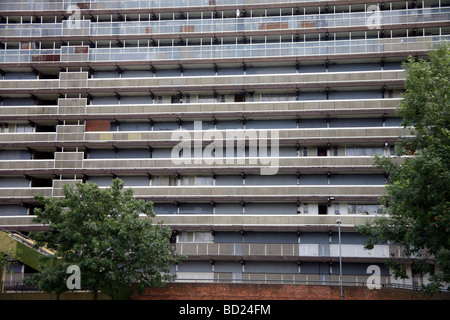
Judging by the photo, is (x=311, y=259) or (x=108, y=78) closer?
(x=311, y=259)

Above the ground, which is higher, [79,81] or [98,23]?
[98,23]

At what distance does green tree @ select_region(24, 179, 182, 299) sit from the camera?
1403 inches

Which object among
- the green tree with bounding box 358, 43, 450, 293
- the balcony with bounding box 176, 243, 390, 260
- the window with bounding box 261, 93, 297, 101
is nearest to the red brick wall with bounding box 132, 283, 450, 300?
the balcony with bounding box 176, 243, 390, 260

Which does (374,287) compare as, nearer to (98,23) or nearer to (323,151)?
(323,151)

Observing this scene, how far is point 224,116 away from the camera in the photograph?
177 feet

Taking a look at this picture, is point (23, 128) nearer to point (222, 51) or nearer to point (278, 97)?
point (222, 51)

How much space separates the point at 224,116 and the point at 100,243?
22.0 metres

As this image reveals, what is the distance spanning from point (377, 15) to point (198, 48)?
1787 centimetres

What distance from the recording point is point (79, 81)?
184ft

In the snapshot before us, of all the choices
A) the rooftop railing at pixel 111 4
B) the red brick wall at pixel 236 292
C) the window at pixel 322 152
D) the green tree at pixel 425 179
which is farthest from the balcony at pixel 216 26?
the red brick wall at pixel 236 292

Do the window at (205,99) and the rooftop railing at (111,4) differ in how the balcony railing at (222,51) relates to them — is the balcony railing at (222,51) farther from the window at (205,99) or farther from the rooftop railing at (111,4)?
the rooftop railing at (111,4)

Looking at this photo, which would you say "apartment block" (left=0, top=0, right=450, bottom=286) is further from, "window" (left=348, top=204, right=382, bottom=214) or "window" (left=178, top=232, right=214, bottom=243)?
"window" (left=348, top=204, right=382, bottom=214)

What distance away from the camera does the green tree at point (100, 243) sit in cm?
3562

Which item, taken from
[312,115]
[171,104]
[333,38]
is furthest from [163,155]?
[333,38]
